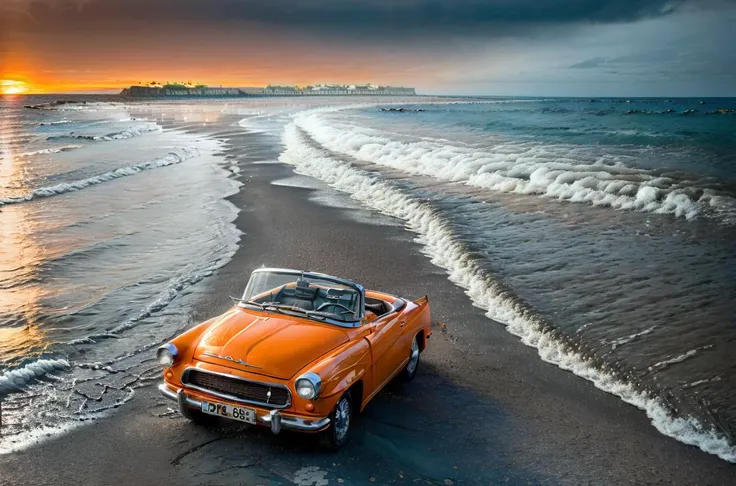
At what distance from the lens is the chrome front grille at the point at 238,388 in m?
5.76

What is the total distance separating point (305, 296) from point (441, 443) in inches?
89.9

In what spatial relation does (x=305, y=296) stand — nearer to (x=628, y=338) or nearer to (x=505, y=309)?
(x=505, y=309)

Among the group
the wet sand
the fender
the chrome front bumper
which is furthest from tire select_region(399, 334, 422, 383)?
the chrome front bumper

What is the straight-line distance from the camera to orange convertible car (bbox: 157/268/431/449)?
18.8 ft

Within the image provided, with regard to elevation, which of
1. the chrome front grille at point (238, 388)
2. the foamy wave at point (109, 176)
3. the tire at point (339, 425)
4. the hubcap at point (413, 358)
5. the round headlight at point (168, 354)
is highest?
the round headlight at point (168, 354)

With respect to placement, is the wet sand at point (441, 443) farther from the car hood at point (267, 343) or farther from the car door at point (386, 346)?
the car hood at point (267, 343)

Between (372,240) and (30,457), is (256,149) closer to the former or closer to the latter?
(372,240)

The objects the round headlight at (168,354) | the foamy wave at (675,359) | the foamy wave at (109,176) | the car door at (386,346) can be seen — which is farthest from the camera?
the foamy wave at (109,176)

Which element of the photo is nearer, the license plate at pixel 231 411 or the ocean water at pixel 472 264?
the license plate at pixel 231 411

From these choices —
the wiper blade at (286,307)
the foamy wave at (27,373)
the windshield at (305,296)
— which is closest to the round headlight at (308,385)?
the windshield at (305,296)

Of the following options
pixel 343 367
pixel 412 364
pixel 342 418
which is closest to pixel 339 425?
pixel 342 418

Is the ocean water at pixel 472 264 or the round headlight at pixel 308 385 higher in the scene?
the round headlight at pixel 308 385

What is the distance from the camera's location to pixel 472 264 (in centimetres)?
1205

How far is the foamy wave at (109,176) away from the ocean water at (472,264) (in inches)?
5.2
